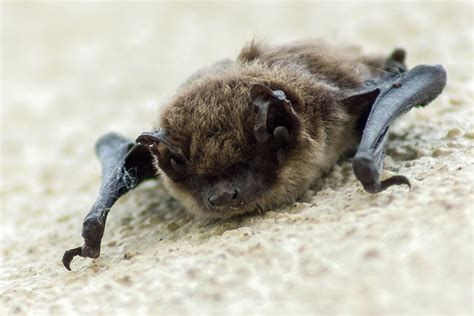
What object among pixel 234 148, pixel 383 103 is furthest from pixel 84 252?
pixel 383 103

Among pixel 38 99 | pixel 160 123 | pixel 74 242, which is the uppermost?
pixel 38 99

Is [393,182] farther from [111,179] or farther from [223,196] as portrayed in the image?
[111,179]

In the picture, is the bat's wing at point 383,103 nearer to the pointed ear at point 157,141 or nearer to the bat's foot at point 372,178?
the bat's foot at point 372,178

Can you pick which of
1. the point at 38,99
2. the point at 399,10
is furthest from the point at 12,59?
the point at 399,10

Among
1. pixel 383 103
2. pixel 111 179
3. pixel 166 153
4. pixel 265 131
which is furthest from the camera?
pixel 111 179

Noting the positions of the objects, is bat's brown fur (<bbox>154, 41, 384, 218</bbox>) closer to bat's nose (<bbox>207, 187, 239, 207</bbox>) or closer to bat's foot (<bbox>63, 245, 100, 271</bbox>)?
bat's nose (<bbox>207, 187, 239, 207</bbox>)

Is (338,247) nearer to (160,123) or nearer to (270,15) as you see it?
(160,123)
